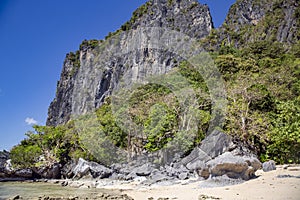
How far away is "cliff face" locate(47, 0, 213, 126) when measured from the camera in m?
46.8

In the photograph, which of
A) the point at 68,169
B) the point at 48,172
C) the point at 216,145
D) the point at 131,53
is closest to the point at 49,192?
the point at 216,145

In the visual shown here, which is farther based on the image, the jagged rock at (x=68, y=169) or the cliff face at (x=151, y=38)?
the cliff face at (x=151, y=38)

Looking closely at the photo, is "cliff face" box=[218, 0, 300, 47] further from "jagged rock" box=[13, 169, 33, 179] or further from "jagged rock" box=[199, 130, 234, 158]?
"jagged rock" box=[13, 169, 33, 179]

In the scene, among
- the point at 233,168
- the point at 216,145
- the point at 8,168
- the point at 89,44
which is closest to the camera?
the point at 233,168

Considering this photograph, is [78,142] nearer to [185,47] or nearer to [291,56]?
[291,56]

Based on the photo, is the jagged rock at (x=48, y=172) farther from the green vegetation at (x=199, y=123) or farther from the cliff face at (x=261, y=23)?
the cliff face at (x=261, y=23)

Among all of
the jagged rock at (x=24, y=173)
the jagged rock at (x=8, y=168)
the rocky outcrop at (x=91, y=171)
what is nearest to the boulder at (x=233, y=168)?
the rocky outcrop at (x=91, y=171)

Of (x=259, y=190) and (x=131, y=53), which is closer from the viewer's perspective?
(x=259, y=190)

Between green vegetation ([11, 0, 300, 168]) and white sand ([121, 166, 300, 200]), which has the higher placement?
green vegetation ([11, 0, 300, 168])

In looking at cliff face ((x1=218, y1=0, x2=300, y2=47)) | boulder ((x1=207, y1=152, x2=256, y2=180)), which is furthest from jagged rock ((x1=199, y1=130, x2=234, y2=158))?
cliff face ((x1=218, y1=0, x2=300, y2=47))

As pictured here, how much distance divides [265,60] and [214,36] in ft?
69.0

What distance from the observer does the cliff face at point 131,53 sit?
46.8m

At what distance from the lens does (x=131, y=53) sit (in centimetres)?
4988

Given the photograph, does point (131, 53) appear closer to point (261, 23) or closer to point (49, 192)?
point (261, 23)
